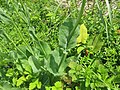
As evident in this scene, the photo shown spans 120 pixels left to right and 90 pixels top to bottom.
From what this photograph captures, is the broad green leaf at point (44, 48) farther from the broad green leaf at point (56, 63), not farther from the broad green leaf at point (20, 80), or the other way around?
the broad green leaf at point (20, 80)

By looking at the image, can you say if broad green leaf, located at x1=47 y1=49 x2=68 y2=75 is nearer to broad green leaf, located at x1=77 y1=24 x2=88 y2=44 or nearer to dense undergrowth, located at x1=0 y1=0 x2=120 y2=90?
dense undergrowth, located at x1=0 y1=0 x2=120 y2=90

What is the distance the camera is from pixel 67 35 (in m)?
2.18

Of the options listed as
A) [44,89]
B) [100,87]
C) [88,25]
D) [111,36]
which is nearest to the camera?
[100,87]

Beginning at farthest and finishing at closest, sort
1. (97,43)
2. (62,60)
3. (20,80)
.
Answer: (97,43) → (20,80) → (62,60)

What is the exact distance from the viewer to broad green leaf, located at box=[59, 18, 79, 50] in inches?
84.7

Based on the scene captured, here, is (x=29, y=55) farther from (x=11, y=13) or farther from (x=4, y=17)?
(x=11, y=13)

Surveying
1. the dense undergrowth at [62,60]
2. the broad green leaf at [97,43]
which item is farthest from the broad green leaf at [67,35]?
the broad green leaf at [97,43]

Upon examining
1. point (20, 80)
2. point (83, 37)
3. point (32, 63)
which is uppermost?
point (83, 37)

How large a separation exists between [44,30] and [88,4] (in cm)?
68

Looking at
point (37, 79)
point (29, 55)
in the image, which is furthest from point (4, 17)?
point (37, 79)

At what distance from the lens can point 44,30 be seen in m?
2.97

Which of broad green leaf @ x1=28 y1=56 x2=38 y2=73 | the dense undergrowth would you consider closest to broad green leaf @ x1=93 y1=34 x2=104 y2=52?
the dense undergrowth

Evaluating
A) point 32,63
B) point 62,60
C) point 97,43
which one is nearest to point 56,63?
point 62,60

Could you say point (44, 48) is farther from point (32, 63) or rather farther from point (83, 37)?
point (83, 37)
